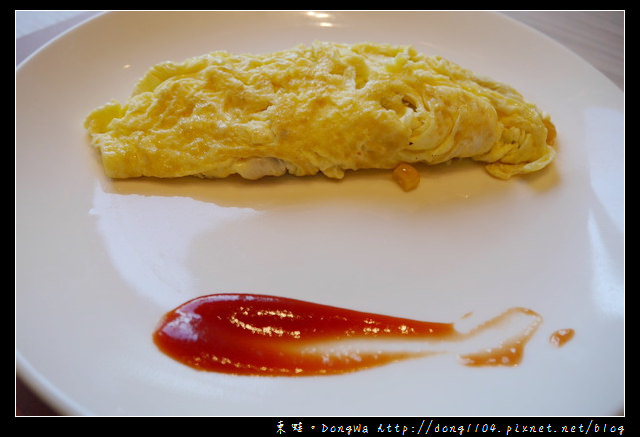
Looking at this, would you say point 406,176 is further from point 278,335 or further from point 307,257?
point 278,335

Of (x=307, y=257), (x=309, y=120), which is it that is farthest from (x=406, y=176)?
(x=307, y=257)

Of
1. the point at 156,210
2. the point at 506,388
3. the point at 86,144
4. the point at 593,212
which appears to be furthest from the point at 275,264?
the point at 593,212

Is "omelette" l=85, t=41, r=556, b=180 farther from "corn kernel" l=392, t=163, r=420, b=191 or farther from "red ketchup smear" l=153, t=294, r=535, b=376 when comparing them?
"red ketchup smear" l=153, t=294, r=535, b=376

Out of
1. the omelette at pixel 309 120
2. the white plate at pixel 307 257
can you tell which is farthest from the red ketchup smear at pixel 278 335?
the omelette at pixel 309 120

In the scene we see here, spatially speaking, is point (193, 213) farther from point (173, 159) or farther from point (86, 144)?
point (86, 144)

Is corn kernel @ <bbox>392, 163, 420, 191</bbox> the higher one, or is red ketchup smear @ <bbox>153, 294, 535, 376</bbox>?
corn kernel @ <bbox>392, 163, 420, 191</bbox>

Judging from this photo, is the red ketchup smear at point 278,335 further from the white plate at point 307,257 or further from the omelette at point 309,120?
the omelette at point 309,120

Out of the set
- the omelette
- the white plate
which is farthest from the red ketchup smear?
the omelette
